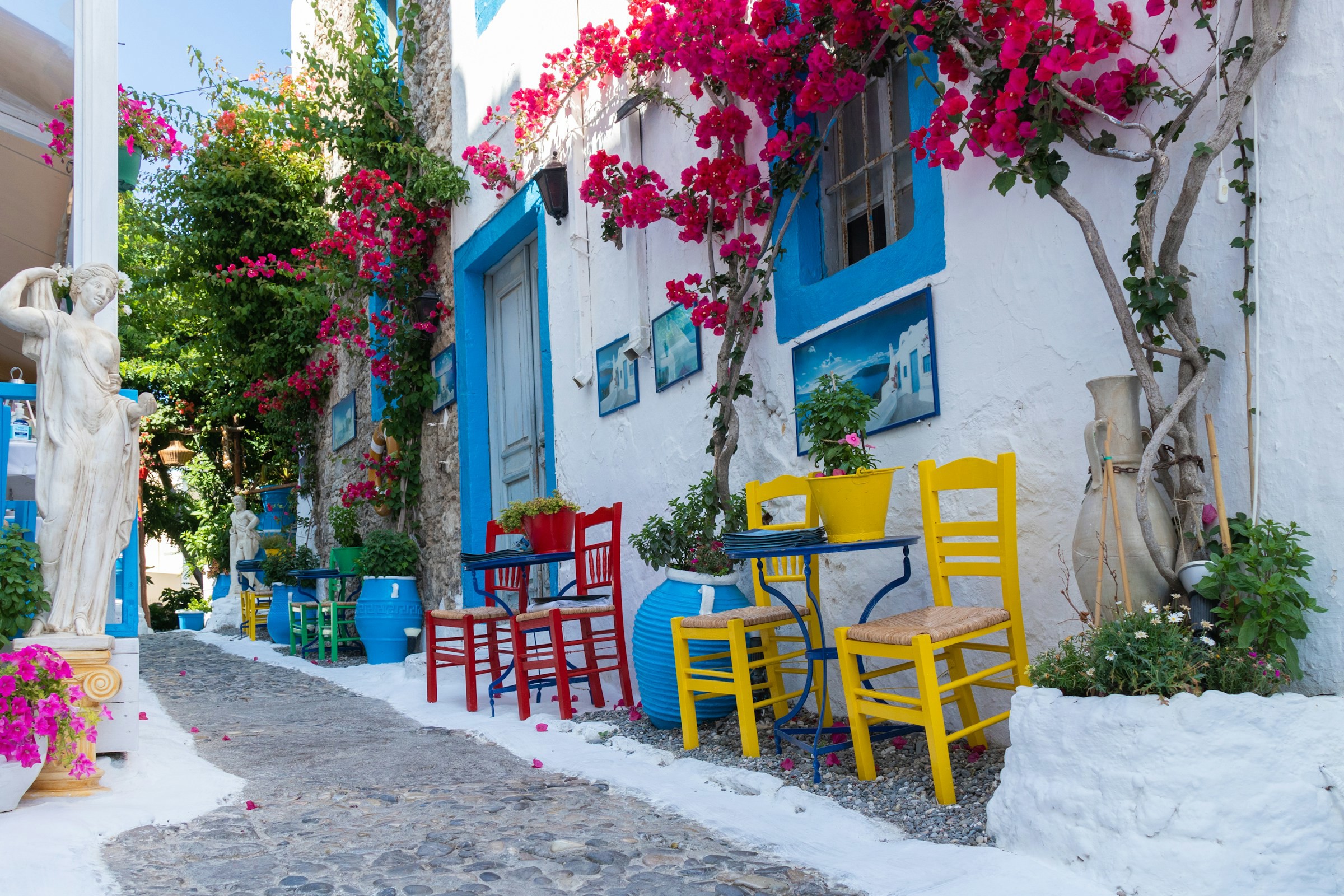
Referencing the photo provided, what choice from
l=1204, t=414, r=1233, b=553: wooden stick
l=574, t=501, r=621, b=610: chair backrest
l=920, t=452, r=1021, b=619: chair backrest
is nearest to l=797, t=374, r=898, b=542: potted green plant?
l=920, t=452, r=1021, b=619: chair backrest

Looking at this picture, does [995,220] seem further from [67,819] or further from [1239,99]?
[67,819]

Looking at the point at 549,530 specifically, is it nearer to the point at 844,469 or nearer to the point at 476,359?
the point at 844,469

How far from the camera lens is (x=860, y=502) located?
2918 millimetres

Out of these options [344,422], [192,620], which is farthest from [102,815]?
[192,620]

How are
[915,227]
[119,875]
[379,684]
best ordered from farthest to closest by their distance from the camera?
[379,684]
[915,227]
[119,875]

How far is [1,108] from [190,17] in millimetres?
5575

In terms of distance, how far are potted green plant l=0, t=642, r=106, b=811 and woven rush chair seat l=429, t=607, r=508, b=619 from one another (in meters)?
1.85

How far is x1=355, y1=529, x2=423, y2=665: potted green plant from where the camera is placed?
6.80 metres

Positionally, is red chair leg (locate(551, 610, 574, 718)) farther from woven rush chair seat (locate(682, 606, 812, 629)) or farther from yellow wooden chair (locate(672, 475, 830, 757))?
woven rush chair seat (locate(682, 606, 812, 629))

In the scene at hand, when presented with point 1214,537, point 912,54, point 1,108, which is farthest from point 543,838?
point 1,108

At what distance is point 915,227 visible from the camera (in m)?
3.35

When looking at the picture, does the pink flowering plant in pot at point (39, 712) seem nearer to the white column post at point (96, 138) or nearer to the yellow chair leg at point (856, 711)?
the white column post at point (96, 138)

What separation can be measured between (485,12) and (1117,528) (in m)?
5.60

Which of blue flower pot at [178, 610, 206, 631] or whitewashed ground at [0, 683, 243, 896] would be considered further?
blue flower pot at [178, 610, 206, 631]
